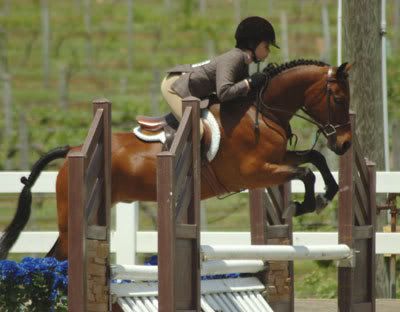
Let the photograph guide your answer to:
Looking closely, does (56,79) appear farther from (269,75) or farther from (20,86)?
(269,75)

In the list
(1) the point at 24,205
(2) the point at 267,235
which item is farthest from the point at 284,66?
(1) the point at 24,205

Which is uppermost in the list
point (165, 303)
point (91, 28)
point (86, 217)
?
point (91, 28)

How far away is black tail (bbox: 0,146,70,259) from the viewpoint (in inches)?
299

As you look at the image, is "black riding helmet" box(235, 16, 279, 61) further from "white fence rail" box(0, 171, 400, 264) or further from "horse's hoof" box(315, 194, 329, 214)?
"white fence rail" box(0, 171, 400, 264)

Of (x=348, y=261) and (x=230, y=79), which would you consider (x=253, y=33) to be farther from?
(x=348, y=261)

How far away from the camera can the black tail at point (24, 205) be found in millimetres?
7605

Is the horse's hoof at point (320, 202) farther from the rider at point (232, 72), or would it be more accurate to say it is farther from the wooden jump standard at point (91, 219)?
the wooden jump standard at point (91, 219)

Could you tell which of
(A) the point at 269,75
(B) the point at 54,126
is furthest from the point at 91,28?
(A) the point at 269,75

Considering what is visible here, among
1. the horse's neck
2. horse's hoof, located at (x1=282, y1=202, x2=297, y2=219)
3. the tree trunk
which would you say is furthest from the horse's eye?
the tree trunk

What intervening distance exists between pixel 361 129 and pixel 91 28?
14254mm

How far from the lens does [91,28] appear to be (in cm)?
2327

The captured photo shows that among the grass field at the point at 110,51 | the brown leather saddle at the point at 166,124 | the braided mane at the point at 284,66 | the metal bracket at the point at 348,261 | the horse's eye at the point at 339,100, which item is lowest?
the metal bracket at the point at 348,261

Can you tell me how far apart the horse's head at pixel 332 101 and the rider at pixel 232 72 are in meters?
0.35

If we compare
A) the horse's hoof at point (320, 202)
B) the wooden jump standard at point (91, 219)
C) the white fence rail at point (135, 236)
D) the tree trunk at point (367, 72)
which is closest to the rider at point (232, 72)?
the horse's hoof at point (320, 202)
